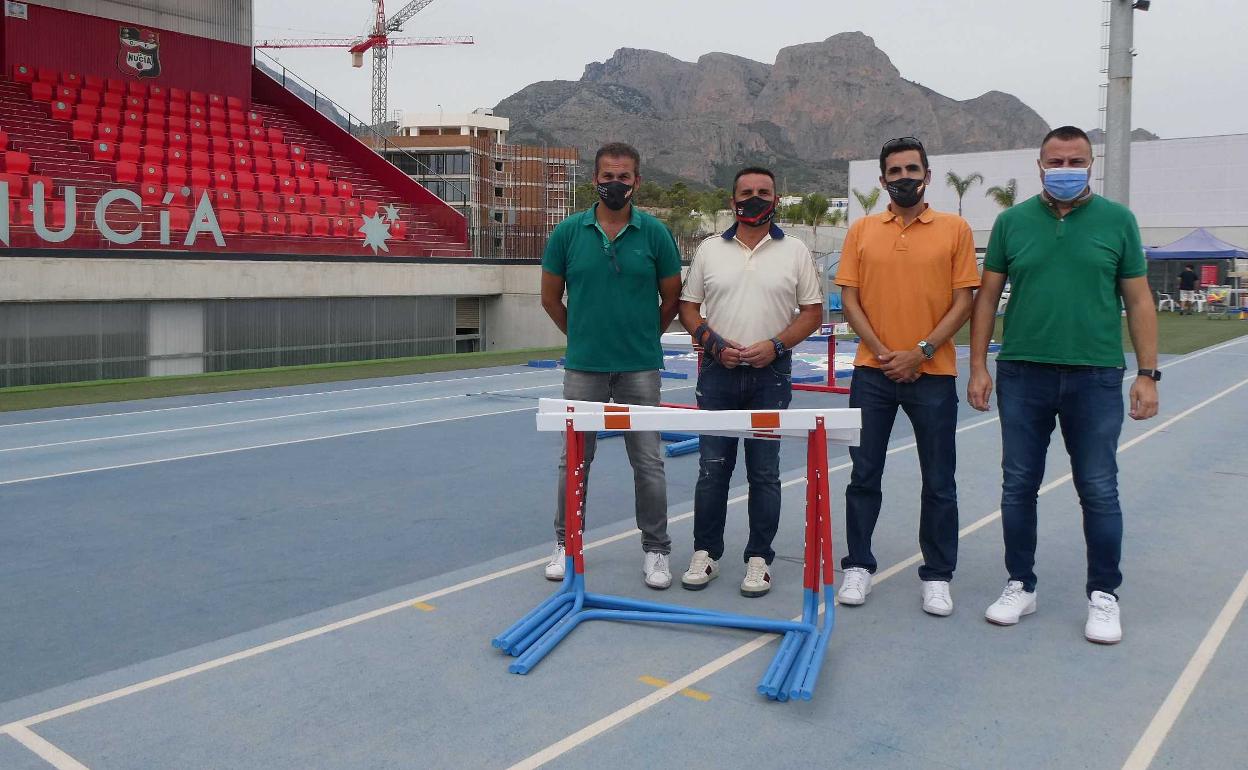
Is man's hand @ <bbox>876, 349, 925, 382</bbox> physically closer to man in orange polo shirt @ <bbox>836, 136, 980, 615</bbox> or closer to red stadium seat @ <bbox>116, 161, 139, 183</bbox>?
man in orange polo shirt @ <bbox>836, 136, 980, 615</bbox>

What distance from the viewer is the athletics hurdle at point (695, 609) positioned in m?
4.27

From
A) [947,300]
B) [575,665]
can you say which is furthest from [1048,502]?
[575,665]

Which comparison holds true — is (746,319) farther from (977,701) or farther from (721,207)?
(721,207)

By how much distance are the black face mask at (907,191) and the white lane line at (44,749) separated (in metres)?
3.73

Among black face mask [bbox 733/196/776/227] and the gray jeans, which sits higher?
black face mask [bbox 733/196/776/227]

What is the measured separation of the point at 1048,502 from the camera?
718 cm

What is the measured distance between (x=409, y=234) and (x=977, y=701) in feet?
71.1

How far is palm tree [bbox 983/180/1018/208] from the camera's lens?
73.8 meters

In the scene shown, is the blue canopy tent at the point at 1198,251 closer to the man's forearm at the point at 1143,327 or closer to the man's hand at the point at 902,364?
the man's forearm at the point at 1143,327

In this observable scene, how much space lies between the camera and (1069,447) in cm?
470

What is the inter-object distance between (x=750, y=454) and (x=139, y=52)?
24840mm

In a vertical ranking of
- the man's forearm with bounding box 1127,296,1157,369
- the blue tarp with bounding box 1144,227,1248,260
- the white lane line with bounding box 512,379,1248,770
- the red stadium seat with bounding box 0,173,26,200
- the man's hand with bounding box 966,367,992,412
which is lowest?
the white lane line with bounding box 512,379,1248,770

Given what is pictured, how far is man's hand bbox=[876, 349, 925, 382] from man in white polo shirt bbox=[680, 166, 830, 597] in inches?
15.9

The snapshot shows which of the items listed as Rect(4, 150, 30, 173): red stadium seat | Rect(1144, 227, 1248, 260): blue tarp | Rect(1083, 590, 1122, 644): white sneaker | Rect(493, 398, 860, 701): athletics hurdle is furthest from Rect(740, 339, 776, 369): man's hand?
Rect(1144, 227, 1248, 260): blue tarp
